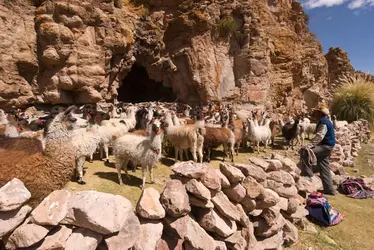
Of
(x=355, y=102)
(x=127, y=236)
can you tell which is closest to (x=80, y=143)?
(x=127, y=236)

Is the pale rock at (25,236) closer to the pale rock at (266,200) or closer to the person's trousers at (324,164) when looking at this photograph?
the pale rock at (266,200)

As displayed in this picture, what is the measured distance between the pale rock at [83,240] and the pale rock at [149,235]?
429 millimetres

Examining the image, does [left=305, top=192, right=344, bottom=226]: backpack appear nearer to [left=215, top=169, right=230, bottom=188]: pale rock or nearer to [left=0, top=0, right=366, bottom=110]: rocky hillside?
[left=215, top=169, right=230, bottom=188]: pale rock

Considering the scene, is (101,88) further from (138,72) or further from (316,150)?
(316,150)

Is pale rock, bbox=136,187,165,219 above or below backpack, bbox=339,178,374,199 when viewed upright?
above

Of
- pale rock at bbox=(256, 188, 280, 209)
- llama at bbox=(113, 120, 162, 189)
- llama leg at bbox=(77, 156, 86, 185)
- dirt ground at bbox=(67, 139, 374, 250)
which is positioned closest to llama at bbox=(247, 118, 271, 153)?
dirt ground at bbox=(67, 139, 374, 250)

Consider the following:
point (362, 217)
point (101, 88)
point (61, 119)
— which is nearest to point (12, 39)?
point (101, 88)

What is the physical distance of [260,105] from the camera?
1725cm

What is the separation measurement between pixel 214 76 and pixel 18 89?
44.6 ft

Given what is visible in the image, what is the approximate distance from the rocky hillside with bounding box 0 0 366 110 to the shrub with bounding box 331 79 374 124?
5.04 m

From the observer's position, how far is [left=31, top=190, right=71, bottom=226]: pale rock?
1957 millimetres

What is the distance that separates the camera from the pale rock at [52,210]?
1.96 meters

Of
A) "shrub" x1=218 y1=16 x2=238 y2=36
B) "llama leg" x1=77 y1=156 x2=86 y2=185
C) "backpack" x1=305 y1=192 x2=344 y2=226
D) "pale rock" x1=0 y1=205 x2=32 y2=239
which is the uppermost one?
Result: "shrub" x1=218 y1=16 x2=238 y2=36

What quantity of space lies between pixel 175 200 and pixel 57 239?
4.04ft
